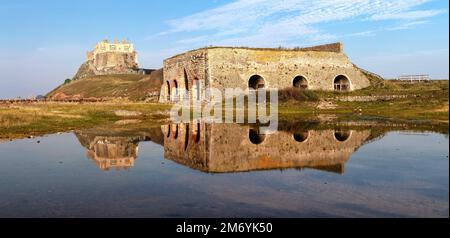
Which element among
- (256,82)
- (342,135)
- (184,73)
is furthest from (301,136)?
(184,73)

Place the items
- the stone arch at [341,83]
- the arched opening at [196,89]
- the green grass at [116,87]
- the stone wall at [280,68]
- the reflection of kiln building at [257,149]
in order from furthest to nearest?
the green grass at [116,87]
the stone arch at [341,83]
the arched opening at [196,89]
the stone wall at [280,68]
the reflection of kiln building at [257,149]

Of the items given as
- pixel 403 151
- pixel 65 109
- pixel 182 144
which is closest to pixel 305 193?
pixel 403 151

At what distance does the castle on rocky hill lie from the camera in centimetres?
13425

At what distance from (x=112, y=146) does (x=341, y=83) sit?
3988 centimetres

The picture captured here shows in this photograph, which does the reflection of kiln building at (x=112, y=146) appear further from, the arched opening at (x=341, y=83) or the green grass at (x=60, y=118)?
the arched opening at (x=341, y=83)

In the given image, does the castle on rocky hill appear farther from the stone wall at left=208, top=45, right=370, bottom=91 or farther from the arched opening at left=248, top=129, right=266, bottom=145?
the arched opening at left=248, top=129, right=266, bottom=145

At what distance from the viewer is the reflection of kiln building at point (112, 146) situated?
59.1ft

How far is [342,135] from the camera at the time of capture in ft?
79.7

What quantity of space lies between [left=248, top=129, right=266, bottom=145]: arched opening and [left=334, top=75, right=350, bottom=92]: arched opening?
31.7m

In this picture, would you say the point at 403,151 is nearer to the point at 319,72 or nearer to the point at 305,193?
the point at 305,193

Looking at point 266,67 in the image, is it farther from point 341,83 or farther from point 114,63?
point 114,63

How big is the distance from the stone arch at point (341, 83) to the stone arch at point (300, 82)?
413cm

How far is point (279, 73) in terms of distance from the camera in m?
52.2
